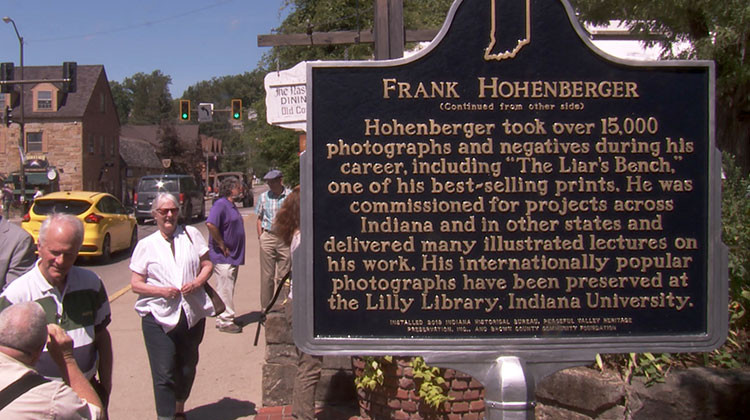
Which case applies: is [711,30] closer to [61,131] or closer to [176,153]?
[61,131]

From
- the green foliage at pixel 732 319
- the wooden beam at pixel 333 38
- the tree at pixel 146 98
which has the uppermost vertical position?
the tree at pixel 146 98

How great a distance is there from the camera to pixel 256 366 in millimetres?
6457

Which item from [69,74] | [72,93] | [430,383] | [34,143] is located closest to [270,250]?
[430,383]

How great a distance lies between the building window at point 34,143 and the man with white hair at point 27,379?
43546 millimetres

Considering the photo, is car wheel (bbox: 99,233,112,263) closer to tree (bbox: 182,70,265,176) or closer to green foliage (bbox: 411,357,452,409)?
green foliage (bbox: 411,357,452,409)

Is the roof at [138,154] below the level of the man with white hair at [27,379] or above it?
above

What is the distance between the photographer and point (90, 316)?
3443 millimetres

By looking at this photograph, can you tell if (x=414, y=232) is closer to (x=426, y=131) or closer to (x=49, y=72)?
(x=426, y=131)

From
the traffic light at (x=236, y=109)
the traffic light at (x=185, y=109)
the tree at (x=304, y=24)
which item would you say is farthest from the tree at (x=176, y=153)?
the tree at (x=304, y=24)

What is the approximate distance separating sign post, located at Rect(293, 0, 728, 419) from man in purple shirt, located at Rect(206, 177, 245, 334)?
5.27m

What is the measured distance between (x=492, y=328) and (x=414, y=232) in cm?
46

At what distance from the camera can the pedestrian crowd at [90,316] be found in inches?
98.3

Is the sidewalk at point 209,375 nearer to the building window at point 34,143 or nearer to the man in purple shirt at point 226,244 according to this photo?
the man in purple shirt at point 226,244

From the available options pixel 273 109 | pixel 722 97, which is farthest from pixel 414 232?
pixel 722 97
